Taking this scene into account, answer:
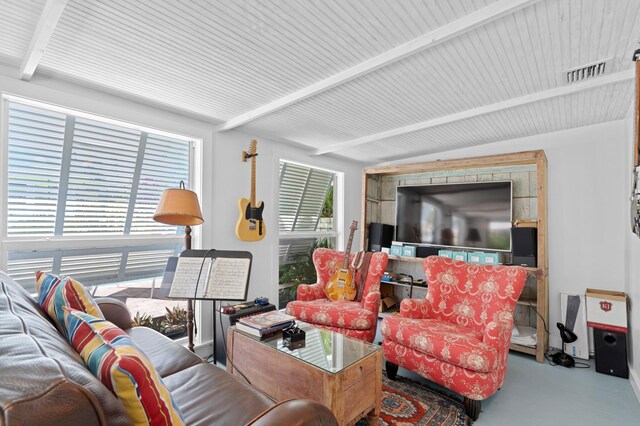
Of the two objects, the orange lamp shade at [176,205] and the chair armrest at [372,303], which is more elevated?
the orange lamp shade at [176,205]

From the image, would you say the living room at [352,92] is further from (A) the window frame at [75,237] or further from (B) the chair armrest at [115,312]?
(B) the chair armrest at [115,312]

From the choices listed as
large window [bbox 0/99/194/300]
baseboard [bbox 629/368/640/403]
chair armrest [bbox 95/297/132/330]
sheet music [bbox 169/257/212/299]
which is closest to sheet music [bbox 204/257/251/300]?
sheet music [bbox 169/257/212/299]

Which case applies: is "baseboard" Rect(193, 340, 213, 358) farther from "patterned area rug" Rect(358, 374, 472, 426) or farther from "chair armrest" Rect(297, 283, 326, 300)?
"patterned area rug" Rect(358, 374, 472, 426)

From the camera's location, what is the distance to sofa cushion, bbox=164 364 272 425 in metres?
1.20

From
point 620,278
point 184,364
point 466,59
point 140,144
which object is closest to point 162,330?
point 184,364

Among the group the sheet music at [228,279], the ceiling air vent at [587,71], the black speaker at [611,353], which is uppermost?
the ceiling air vent at [587,71]

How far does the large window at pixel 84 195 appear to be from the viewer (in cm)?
215

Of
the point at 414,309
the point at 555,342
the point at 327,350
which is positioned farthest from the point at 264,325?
the point at 555,342

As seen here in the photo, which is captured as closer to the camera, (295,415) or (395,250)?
(295,415)

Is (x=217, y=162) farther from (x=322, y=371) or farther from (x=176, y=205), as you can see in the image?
(x=322, y=371)

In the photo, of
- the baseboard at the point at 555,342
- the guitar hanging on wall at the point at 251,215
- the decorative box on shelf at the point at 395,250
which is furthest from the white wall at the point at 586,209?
the guitar hanging on wall at the point at 251,215

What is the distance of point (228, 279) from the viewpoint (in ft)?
7.68

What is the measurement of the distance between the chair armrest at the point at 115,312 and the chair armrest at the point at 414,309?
207 cm

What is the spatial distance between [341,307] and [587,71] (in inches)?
98.9
